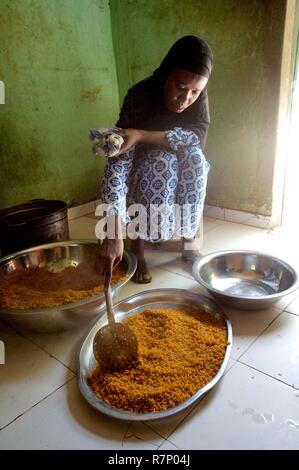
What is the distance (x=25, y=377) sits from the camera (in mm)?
879

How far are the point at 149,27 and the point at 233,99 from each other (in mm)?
722

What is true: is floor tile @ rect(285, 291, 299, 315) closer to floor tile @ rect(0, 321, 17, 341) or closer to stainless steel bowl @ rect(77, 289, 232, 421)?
stainless steel bowl @ rect(77, 289, 232, 421)

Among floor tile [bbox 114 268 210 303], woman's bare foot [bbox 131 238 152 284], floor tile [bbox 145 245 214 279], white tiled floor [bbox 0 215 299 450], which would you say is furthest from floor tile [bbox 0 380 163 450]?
floor tile [bbox 145 245 214 279]

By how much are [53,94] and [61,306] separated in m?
1.45

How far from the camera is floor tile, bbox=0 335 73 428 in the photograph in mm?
798

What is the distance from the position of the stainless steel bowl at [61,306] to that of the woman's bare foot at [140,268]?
0.43ft

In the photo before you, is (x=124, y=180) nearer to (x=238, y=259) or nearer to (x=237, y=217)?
(x=238, y=259)

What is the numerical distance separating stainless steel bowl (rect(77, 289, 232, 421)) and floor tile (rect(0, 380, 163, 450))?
0.04 metres

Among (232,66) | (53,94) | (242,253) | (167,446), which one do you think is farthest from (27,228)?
(232,66)

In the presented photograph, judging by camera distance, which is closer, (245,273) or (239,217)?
(245,273)

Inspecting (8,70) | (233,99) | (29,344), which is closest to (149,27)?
(233,99)

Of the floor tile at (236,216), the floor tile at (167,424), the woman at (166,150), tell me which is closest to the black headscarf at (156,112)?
the woman at (166,150)

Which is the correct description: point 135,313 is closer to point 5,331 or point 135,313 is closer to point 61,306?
point 61,306
